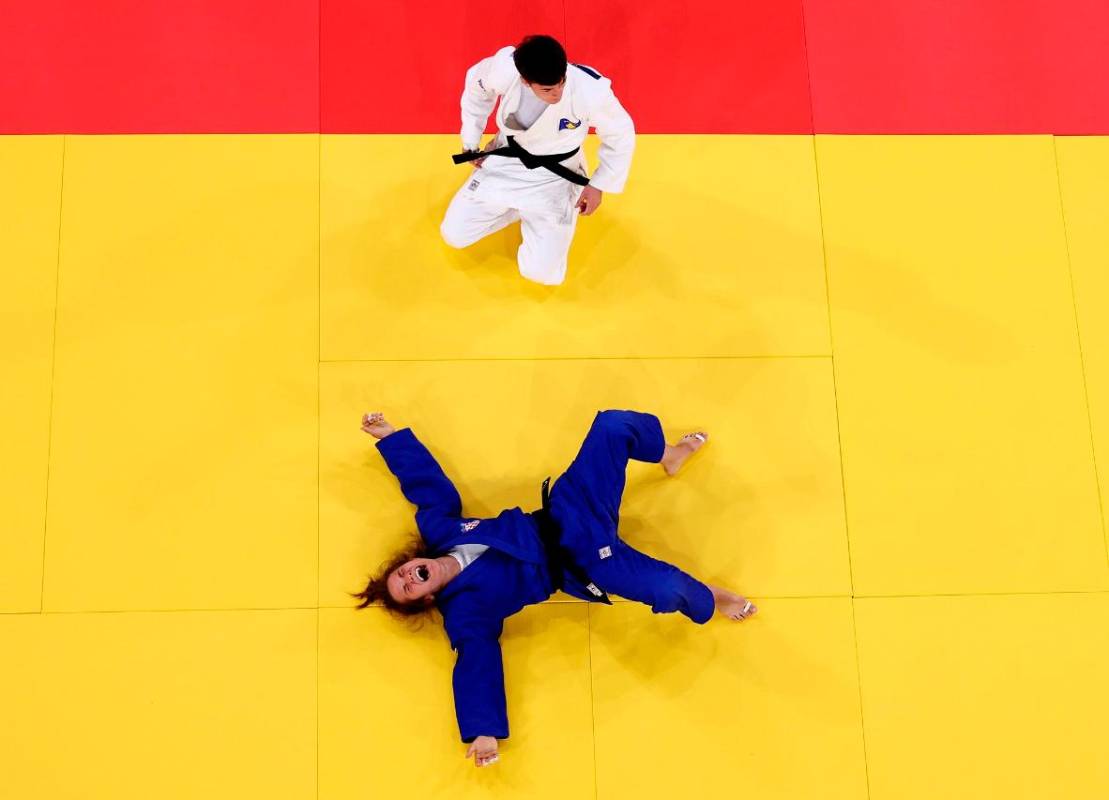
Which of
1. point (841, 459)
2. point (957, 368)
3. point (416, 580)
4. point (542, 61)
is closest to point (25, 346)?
point (416, 580)

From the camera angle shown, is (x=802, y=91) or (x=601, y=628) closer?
Answer: (x=601, y=628)

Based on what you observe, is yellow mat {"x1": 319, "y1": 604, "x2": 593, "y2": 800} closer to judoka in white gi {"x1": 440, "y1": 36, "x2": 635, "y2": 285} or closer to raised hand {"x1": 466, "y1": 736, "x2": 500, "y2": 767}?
raised hand {"x1": 466, "y1": 736, "x2": 500, "y2": 767}

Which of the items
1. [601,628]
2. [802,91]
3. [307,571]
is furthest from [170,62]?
[601,628]

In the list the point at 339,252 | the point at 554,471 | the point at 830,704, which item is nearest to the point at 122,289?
the point at 339,252

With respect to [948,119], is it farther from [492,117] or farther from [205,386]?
[205,386]

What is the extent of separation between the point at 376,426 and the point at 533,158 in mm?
1243

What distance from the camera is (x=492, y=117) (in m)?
3.84

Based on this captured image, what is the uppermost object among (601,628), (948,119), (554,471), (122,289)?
(948,119)

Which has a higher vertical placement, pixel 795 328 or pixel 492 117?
pixel 492 117

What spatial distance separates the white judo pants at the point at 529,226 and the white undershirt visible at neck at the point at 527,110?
32 cm

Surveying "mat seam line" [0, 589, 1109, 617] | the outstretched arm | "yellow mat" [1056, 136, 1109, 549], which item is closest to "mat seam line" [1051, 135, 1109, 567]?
"yellow mat" [1056, 136, 1109, 549]

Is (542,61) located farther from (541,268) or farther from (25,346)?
(25,346)

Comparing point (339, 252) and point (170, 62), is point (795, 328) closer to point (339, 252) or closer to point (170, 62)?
point (339, 252)

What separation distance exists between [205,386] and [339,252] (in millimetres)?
806
